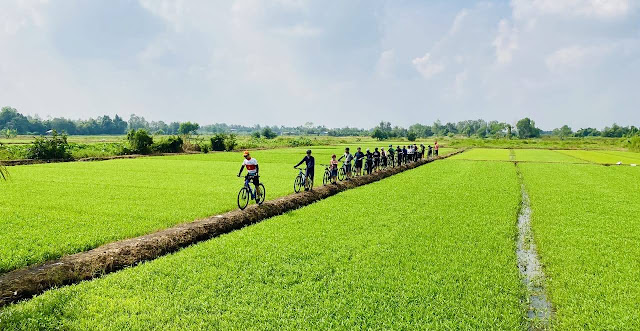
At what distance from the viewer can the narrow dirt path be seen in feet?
22.3

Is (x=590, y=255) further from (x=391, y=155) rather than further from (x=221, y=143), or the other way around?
(x=221, y=143)

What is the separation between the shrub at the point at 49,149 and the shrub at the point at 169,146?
13.4 m

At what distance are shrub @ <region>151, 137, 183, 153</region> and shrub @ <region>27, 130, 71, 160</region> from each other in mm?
13438

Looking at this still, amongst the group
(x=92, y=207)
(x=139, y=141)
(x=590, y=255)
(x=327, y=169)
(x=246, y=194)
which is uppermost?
(x=139, y=141)

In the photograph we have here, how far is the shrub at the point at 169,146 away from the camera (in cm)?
5531

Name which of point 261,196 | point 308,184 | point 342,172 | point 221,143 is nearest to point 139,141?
point 221,143

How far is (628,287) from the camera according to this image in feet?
26.2

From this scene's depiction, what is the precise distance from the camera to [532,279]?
28.8 feet

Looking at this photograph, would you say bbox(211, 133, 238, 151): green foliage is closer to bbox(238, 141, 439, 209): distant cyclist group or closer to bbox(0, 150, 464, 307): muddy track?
bbox(238, 141, 439, 209): distant cyclist group

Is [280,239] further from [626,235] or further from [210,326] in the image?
[626,235]

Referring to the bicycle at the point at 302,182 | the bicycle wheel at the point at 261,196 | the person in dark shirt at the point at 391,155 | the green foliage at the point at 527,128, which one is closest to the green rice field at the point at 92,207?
the bicycle at the point at 302,182

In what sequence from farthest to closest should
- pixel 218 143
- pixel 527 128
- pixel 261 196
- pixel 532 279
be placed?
pixel 527 128, pixel 218 143, pixel 261 196, pixel 532 279

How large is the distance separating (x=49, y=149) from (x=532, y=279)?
153 feet

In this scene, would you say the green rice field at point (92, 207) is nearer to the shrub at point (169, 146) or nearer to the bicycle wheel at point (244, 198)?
the bicycle wheel at point (244, 198)
